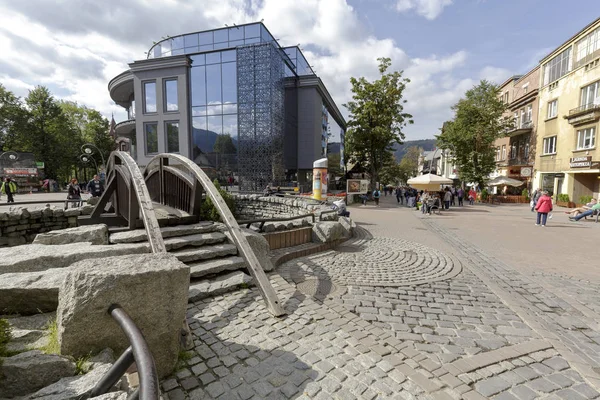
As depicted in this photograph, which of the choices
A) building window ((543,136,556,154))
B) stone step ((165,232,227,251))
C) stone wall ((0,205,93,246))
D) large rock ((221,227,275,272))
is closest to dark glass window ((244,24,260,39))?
stone wall ((0,205,93,246))

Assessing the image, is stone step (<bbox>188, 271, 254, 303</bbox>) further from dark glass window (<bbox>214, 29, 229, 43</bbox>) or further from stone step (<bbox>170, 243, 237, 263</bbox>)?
dark glass window (<bbox>214, 29, 229, 43</bbox>)

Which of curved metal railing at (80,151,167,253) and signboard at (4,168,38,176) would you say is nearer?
curved metal railing at (80,151,167,253)

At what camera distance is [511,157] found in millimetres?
30484

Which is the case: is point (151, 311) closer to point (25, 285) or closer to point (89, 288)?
point (89, 288)

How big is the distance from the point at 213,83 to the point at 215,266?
2739 cm

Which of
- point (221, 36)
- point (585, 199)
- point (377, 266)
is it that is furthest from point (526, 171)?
point (221, 36)

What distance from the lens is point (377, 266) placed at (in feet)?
20.7

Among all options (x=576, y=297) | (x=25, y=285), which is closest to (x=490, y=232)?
(x=576, y=297)

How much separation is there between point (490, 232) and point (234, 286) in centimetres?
1070

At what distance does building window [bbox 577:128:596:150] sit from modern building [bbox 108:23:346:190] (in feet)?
71.3

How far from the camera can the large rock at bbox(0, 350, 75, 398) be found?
1774mm

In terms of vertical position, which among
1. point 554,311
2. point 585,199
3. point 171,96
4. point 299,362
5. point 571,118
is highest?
point 171,96

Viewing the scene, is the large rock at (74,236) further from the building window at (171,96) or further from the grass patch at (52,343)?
the building window at (171,96)

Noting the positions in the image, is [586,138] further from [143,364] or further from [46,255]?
[46,255]
